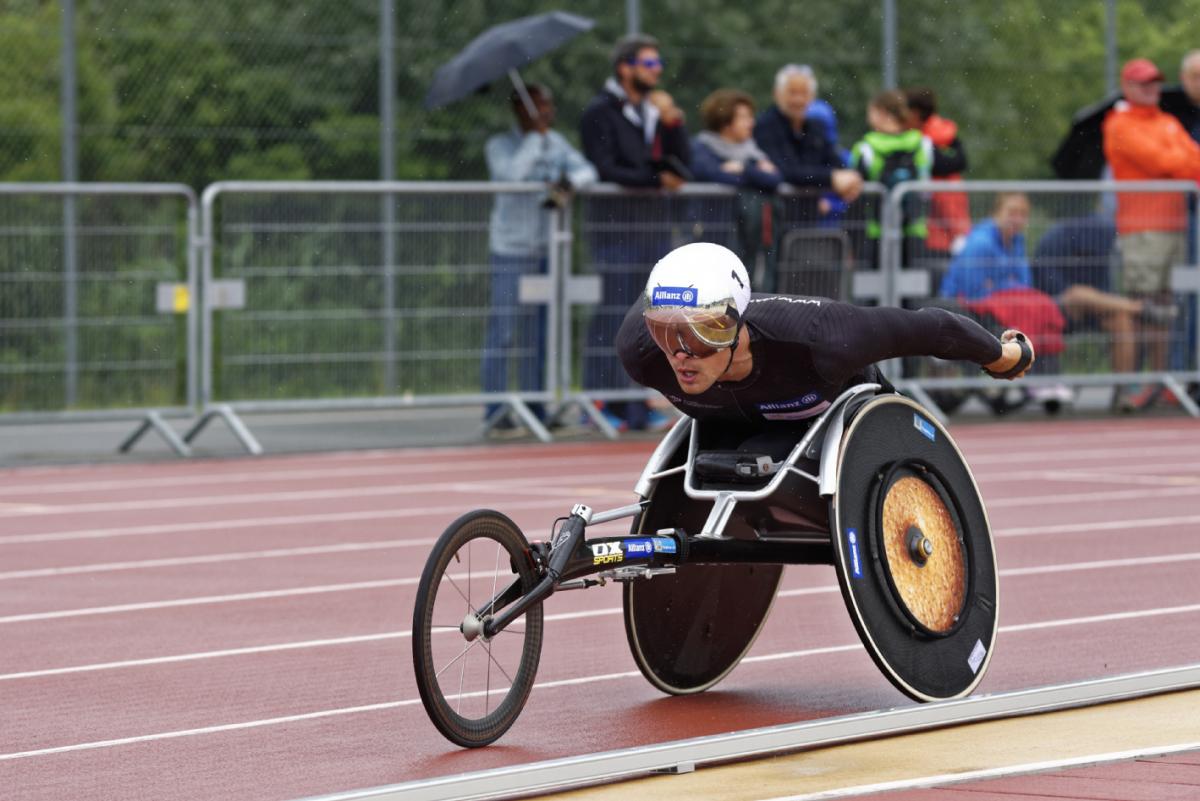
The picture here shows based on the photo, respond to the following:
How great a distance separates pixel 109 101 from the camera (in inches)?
748

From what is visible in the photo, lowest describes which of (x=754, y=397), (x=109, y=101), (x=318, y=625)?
(x=318, y=625)

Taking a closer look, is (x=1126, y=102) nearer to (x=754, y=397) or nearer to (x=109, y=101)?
(x=109, y=101)

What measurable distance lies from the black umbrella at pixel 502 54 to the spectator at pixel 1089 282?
158 inches

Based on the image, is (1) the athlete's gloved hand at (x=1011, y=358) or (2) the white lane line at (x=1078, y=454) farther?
(2) the white lane line at (x=1078, y=454)

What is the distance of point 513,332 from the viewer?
57.8 ft

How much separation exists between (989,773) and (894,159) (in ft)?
43.0

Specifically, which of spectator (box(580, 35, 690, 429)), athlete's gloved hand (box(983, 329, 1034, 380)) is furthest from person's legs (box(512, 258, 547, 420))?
athlete's gloved hand (box(983, 329, 1034, 380))

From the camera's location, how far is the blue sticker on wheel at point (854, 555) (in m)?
6.97

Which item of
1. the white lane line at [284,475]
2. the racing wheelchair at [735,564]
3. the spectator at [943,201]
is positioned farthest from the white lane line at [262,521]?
the spectator at [943,201]

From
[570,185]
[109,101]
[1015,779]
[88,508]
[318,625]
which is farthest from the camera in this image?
[109,101]

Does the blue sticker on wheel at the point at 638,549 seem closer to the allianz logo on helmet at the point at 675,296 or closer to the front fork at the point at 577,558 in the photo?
the front fork at the point at 577,558

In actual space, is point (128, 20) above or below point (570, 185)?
above

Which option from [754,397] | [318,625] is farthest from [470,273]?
[754,397]

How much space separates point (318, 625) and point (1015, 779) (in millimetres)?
3719
